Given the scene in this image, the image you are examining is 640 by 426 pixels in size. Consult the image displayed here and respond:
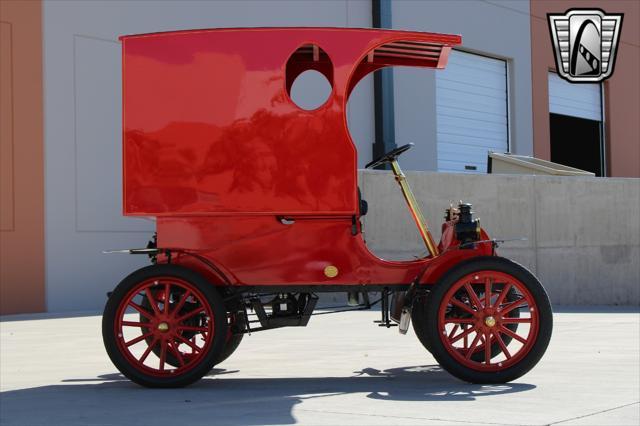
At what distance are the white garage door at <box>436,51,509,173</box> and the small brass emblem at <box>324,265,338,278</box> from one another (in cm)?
1392

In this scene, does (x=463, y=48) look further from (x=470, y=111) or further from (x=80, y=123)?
(x=80, y=123)

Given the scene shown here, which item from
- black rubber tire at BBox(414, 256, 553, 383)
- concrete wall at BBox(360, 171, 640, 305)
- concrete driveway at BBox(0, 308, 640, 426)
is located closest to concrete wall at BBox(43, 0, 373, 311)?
concrete wall at BBox(360, 171, 640, 305)

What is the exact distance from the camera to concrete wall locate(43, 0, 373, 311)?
14023 millimetres

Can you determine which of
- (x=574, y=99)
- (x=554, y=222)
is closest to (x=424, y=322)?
(x=554, y=222)

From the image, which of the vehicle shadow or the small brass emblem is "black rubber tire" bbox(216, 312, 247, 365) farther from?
the small brass emblem

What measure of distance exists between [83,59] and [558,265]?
279 inches

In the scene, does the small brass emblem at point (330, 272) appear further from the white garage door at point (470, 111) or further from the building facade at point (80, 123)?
Result: the white garage door at point (470, 111)

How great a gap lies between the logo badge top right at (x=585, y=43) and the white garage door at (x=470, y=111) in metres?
1.82

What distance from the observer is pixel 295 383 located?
6.25 meters

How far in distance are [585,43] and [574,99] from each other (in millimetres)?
1542

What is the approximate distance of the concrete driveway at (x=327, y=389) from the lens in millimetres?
4938

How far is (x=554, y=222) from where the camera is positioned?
1461 cm

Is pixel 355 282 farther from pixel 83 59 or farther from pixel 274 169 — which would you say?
pixel 83 59

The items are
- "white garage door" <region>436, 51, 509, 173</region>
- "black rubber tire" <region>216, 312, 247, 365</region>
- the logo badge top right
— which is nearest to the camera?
"black rubber tire" <region>216, 312, 247, 365</region>
